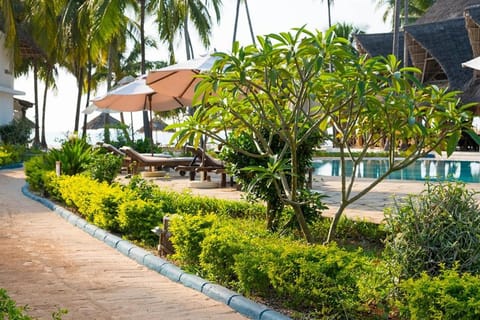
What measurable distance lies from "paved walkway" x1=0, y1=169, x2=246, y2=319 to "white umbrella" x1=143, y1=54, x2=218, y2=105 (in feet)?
17.6

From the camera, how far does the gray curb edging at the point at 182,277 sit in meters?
4.29

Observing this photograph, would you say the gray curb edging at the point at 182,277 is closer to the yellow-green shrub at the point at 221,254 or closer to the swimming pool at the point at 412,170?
the yellow-green shrub at the point at 221,254

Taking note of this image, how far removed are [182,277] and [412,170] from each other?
15.6 m

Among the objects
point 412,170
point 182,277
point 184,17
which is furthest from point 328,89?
point 184,17

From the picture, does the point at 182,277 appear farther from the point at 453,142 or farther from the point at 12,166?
the point at 12,166

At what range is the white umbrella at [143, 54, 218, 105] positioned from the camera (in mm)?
12469

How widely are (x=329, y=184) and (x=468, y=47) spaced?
1959 cm

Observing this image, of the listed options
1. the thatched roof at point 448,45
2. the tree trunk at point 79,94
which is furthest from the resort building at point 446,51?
the tree trunk at point 79,94

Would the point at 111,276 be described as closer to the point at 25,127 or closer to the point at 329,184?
the point at 329,184

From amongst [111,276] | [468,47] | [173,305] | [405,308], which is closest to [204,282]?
[173,305]

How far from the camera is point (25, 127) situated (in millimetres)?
28672

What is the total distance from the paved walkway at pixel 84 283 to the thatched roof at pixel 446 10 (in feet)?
98.0

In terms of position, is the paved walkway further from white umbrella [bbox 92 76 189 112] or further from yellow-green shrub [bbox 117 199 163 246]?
white umbrella [bbox 92 76 189 112]

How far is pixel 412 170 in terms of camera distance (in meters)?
19.8
